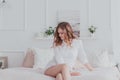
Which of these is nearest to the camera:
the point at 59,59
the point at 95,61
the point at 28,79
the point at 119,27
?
the point at 28,79

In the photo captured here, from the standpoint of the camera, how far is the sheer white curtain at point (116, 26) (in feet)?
17.5

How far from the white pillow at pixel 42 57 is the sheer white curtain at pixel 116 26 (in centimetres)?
125

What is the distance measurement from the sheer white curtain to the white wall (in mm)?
78

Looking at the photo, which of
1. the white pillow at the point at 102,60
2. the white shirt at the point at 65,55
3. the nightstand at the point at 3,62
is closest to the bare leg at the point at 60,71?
the white shirt at the point at 65,55

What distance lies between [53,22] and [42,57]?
2.82 ft

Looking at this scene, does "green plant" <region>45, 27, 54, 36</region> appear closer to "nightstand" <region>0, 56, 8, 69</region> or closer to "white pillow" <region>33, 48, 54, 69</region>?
"white pillow" <region>33, 48, 54, 69</region>

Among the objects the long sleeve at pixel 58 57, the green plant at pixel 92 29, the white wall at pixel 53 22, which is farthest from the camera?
the white wall at pixel 53 22

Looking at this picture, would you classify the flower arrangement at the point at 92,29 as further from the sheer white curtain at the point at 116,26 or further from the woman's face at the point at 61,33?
the woman's face at the point at 61,33

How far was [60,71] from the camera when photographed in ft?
11.1

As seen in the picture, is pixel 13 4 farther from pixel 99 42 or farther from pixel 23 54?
pixel 99 42

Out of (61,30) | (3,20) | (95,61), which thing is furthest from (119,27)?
(3,20)

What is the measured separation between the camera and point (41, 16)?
555 centimetres

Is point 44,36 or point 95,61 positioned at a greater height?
point 44,36

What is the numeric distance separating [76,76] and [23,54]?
2.31m
